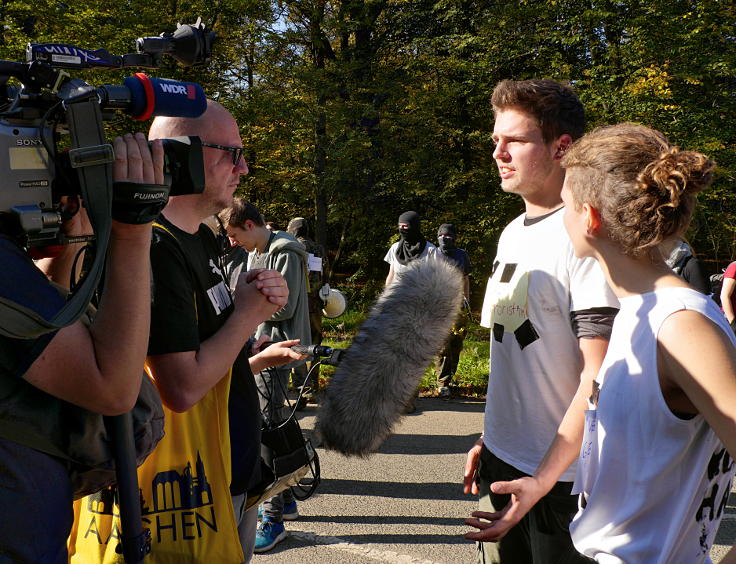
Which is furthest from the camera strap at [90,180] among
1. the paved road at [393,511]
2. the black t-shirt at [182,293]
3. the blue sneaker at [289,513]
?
the blue sneaker at [289,513]

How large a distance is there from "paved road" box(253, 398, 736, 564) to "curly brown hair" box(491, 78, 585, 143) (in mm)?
2346

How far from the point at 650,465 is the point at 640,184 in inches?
25.5

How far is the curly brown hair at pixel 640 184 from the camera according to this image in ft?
4.81

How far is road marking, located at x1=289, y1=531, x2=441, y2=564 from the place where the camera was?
3.86 m

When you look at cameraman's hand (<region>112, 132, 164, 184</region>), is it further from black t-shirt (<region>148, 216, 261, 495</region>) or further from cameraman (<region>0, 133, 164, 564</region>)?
black t-shirt (<region>148, 216, 261, 495</region>)

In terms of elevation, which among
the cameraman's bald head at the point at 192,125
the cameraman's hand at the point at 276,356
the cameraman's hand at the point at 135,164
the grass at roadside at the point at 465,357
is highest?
the cameraman's bald head at the point at 192,125

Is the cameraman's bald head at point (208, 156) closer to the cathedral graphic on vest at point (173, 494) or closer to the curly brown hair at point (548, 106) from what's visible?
the cathedral graphic on vest at point (173, 494)

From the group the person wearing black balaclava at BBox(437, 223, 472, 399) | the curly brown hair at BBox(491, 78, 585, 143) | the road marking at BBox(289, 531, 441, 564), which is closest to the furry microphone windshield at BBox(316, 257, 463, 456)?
the curly brown hair at BBox(491, 78, 585, 143)

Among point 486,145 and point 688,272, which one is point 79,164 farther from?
point 486,145

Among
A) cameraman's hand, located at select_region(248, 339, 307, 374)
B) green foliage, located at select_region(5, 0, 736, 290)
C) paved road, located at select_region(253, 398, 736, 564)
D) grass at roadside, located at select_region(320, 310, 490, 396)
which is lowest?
grass at roadside, located at select_region(320, 310, 490, 396)

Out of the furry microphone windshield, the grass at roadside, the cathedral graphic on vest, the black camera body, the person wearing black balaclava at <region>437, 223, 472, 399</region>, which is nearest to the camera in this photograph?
the black camera body

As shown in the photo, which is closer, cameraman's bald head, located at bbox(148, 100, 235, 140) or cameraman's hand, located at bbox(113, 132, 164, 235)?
cameraman's hand, located at bbox(113, 132, 164, 235)

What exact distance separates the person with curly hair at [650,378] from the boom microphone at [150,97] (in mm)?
986

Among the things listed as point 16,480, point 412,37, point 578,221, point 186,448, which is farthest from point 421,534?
point 412,37
